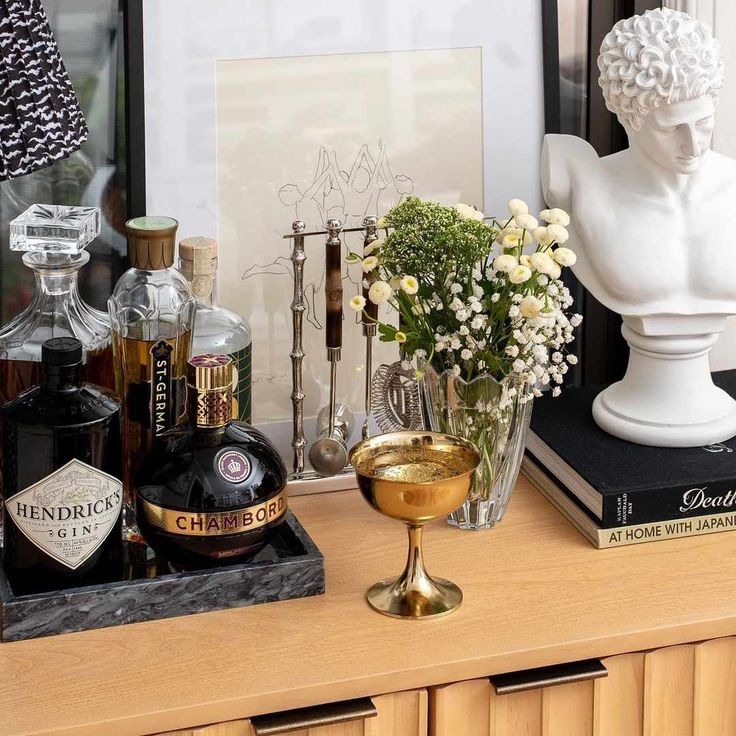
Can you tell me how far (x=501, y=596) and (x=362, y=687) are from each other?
193mm

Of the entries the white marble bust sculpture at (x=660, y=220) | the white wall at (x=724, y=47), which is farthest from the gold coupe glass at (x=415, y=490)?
the white wall at (x=724, y=47)

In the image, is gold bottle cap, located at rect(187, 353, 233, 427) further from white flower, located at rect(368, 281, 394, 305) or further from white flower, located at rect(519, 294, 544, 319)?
white flower, located at rect(519, 294, 544, 319)

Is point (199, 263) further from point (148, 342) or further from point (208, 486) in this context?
point (208, 486)

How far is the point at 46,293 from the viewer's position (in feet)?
3.58

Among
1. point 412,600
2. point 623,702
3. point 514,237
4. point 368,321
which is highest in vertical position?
point 514,237

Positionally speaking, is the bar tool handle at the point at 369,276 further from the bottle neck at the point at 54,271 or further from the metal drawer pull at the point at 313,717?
the metal drawer pull at the point at 313,717

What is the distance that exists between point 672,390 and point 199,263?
55 cm

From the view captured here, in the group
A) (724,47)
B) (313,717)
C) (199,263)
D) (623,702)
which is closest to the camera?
(313,717)

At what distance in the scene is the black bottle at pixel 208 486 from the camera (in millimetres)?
1029

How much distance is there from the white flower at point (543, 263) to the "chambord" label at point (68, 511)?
0.45 m

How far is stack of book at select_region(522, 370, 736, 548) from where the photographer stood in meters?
1.19

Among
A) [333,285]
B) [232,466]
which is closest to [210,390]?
[232,466]

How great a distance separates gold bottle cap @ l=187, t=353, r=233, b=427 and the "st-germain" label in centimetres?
8

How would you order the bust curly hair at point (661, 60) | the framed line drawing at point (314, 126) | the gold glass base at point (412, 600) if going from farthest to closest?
the framed line drawing at point (314, 126) < the bust curly hair at point (661, 60) < the gold glass base at point (412, 600)
